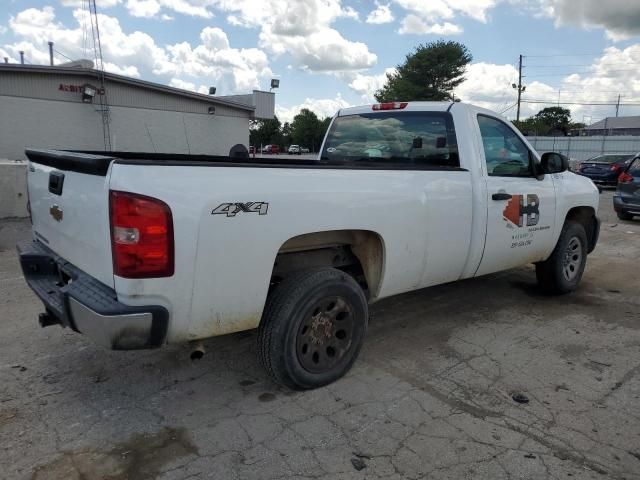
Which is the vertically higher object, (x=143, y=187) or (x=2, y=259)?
(x=143, y=187)

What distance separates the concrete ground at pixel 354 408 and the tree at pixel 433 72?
190 ft

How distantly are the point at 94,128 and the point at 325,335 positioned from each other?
18.3 metres

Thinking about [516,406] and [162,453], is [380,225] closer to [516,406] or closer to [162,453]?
[516,406]

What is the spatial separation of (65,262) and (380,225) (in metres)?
2.01

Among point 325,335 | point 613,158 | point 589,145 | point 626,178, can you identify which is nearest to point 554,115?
point 589,145

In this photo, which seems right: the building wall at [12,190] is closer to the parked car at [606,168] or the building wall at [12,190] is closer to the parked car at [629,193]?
the parked car at [629,193]

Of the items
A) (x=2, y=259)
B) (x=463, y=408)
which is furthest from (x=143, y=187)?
(x=2, y=259)

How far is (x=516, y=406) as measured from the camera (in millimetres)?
3170

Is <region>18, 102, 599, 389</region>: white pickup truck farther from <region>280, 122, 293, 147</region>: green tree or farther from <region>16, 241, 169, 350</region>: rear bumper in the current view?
<region>280, 122, 293, 147</region>: green tree

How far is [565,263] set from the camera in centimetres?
→ 546

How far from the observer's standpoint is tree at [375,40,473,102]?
59.4m

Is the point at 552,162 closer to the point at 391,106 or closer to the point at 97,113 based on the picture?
the point at 391,106

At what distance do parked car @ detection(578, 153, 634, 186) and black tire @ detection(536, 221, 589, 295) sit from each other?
15852mm

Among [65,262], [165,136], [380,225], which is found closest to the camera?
[65,262]
